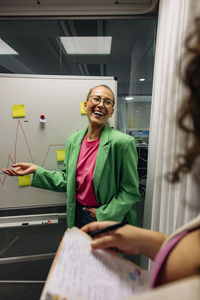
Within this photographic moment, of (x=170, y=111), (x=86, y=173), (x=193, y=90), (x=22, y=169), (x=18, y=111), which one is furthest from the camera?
(x=18, y=111)

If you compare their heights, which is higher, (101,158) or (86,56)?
(86,56)

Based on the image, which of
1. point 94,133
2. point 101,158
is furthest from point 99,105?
point 101,158

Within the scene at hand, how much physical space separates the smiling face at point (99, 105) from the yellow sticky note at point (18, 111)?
0.57m

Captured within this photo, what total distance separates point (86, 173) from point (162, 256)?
803 mm

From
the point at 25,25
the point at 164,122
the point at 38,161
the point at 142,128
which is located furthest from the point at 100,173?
the point at 25,25

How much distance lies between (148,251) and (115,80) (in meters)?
1.28

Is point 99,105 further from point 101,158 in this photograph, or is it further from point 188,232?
point 188,232

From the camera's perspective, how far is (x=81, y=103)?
1.43 m

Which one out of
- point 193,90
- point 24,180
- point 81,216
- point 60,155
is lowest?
point 81,216

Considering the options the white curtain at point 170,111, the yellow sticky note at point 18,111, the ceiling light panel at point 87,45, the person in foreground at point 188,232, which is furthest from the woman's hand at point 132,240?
the ceiling light panel at point 87,45

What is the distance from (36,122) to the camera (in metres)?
1.41

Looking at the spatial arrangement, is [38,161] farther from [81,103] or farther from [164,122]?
[164,122]

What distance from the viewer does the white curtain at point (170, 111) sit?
0.88 m

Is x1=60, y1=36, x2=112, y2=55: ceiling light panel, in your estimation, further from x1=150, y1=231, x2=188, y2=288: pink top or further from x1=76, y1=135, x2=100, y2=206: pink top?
x1=150, y1=231, x2=188, y2=288: pink top
